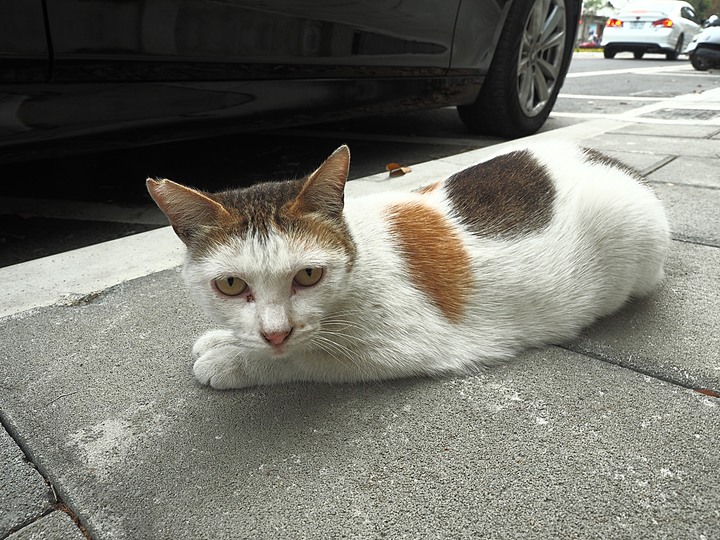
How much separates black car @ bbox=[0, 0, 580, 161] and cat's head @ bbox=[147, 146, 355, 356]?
1.38 metres

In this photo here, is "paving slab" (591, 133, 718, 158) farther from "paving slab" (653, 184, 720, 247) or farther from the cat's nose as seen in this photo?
the cat's nose

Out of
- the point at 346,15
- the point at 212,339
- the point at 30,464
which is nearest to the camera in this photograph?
the point at 30,464

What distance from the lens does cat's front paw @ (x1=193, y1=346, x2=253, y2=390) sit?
1568 mm

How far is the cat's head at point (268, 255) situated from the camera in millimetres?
1344

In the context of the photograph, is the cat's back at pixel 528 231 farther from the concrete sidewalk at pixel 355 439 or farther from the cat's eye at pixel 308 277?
the cat's eye at pixel 308 277

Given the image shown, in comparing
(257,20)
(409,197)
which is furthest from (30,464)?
(257,20)

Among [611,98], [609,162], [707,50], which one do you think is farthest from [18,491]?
[707,50]

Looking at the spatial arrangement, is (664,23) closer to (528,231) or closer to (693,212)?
(693,212)

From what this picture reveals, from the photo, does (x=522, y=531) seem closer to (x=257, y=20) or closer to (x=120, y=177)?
(x=257, y=20)

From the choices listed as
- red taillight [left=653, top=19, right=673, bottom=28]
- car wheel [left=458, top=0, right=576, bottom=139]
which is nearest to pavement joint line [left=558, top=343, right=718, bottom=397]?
car wheel [left=458, top=0, right=576, bottom=139]

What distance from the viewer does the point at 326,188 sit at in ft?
4.86

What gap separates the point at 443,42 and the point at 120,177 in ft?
8.23

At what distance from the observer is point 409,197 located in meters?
1.91

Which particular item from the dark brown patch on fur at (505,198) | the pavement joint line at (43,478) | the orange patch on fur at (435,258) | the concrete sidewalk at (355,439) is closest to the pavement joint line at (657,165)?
the concrete sidewalk at (355,439)
